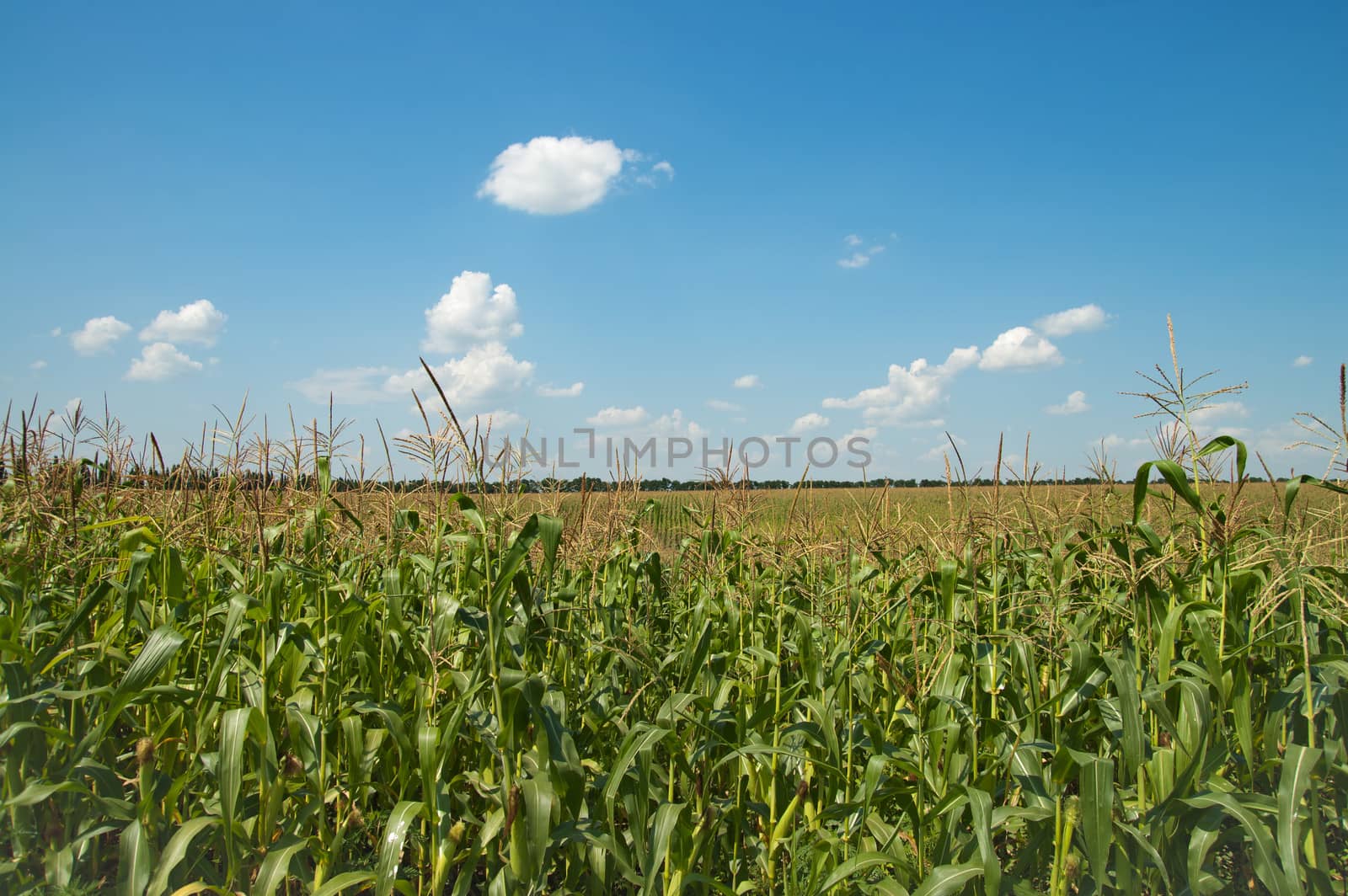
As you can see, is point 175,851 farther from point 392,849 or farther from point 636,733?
point 636,733

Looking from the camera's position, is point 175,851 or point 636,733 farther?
point 636,733

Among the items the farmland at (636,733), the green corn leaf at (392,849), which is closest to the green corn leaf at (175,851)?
the farmland at (636,733)

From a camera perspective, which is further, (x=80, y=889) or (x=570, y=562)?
(x=570, y=562)

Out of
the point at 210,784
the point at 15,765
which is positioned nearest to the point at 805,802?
the point at 210,784

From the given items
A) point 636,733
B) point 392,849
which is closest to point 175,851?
point 392,849

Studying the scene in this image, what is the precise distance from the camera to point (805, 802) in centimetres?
293

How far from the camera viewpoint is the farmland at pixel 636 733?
2492 mm

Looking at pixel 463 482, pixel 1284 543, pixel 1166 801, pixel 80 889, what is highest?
pixel 463 482

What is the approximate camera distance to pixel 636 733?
2691mm

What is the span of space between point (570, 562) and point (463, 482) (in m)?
0.92

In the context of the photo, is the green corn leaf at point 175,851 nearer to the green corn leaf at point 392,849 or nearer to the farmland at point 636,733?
the farmland at point 636,733

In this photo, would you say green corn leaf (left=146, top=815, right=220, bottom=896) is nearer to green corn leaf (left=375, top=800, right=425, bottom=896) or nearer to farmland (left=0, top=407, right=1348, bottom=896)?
farmland (left=0, top=407, right=1348, bottom=896)

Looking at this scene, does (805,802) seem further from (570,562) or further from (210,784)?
(210,784)

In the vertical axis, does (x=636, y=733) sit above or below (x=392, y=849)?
above
